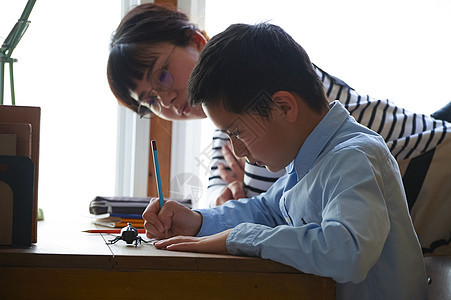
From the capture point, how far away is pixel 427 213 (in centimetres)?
116

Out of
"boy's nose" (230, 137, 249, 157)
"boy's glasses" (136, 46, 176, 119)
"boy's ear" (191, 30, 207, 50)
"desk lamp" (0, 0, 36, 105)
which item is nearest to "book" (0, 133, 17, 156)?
"boy's nose" (230, 137, 249, 157)

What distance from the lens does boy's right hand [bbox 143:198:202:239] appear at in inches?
39.4

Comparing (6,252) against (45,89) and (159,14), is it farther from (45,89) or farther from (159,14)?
(45,89)

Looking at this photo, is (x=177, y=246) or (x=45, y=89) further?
(x=45, y=89)

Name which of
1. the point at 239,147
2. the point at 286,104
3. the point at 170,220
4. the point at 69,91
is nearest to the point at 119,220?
the point at 170,220

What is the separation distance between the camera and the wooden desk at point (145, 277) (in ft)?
2.30

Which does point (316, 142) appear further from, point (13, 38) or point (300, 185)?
point (13, 38)

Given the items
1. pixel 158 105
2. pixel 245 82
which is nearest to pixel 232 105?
pixel 245 82

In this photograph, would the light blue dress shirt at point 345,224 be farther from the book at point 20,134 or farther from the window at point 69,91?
the window at point 69,91

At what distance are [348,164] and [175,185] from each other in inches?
51.6

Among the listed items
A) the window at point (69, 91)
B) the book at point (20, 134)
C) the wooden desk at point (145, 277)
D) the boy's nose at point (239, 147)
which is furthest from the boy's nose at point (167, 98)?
the wooden desk at point (145, 277)

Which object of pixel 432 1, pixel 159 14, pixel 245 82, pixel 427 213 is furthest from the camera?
pixel 432 1

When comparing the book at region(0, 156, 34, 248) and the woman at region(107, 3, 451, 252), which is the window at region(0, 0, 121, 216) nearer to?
the woman at region(107, 3, 451, 252)

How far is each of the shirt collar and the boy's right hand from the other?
222 mm
